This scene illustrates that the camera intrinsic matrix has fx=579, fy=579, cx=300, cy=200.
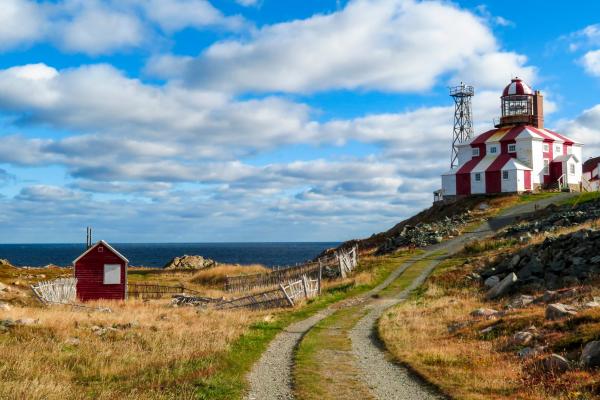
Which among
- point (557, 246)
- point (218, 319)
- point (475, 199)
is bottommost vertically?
point (218, 319)

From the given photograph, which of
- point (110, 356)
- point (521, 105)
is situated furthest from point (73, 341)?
point (521, 105)

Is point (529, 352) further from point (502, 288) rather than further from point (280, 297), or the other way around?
point (280, 297)

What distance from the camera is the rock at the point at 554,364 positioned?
13211mm

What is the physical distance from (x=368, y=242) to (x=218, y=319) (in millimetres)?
42064

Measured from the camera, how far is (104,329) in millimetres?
20797

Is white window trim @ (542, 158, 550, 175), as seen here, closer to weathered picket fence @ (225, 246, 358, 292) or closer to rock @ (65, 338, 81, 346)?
weathered picket fence @ (225, 246, 358, 292)

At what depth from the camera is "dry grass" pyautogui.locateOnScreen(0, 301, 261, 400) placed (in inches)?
497

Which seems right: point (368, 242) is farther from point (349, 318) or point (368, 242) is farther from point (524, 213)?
point (349, 318)

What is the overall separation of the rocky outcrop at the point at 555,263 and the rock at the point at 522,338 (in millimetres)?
9423

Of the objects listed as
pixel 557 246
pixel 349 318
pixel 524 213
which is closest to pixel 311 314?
pixel 349 318

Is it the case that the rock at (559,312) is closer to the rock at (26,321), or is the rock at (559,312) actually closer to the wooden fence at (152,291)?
the rock at (26,321)

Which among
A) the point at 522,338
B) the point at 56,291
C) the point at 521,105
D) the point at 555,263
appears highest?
the point at 521,105

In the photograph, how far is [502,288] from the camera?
2573 centimetres

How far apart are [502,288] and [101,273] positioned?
25.2 m
